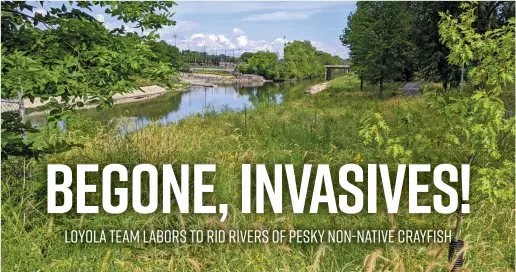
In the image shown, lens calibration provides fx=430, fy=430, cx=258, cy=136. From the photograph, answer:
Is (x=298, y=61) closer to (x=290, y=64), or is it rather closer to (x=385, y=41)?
(x=290, y=64)

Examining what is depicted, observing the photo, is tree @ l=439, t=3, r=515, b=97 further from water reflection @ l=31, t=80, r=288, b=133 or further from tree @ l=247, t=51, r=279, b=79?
tree @ l=247, t=51, r=279, b=79

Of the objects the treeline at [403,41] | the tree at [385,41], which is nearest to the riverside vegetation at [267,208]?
the treeline at [403,41]

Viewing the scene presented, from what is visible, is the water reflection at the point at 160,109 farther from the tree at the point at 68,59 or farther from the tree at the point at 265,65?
the tree at the point at 265,65

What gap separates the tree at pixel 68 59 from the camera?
9.74 feet

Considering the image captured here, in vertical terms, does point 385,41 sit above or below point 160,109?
above

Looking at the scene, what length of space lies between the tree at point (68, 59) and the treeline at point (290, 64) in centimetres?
9176

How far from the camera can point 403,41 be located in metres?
26.6

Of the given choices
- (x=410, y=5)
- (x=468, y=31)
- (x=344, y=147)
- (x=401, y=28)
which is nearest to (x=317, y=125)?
(x=344, y=147)

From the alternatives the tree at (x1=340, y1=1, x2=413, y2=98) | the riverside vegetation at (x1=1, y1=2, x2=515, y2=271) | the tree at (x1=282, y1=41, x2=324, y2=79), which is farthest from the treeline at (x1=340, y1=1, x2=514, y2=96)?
the tree at (x1=282, y1=41, x2=324, y2=79)

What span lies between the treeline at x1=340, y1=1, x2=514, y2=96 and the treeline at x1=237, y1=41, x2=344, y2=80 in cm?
6439

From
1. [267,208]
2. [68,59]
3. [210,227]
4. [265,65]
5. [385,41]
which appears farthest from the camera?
[265,65]

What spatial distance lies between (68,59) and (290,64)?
93645mm

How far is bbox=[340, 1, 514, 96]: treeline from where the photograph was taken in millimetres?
23047

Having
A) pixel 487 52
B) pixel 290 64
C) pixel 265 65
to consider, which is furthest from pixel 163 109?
pixel 265 65
